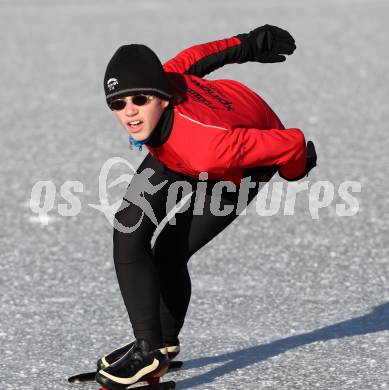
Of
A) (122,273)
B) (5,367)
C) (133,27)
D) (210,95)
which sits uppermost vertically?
(133,27)

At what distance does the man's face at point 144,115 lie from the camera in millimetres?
4906

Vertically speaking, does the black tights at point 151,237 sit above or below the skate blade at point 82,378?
above

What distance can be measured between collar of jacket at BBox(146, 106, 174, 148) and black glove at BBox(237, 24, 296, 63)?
934mm

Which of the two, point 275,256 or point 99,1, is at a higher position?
point 99,1

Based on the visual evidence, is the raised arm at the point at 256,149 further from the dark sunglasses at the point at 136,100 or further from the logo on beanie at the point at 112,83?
the logo on beanie at the point at 112,83

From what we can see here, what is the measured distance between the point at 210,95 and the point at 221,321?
1.86 m

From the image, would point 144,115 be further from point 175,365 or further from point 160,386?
point 175,365

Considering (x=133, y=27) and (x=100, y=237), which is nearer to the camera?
(x=100, y=237)

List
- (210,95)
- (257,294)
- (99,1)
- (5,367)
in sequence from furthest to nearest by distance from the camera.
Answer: (99,1) → (257,294) → (5,367) → (210,95)

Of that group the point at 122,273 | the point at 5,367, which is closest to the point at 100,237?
the point at 5,367

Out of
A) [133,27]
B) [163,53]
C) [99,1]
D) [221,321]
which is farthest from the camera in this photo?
[99,1]

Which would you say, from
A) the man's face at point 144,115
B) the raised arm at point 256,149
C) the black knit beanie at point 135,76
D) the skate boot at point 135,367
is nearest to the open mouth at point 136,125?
the man's face at point 144,115

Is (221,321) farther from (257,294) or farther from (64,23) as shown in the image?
(64,23)

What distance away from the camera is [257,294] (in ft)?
23.2
